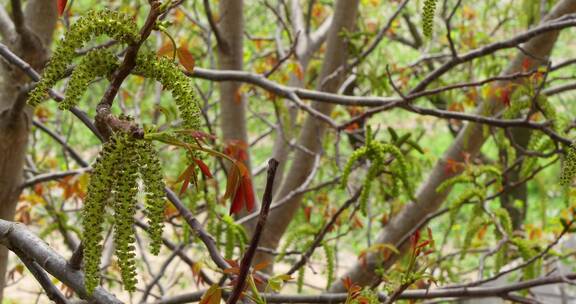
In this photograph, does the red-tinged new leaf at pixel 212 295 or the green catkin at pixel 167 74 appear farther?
the red-tinged new leaf at pixel 212 295

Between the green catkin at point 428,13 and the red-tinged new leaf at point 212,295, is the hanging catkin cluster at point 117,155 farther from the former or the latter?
the green catkin at point 428,13

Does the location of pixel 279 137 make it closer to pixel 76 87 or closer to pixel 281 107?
pixel 281 107

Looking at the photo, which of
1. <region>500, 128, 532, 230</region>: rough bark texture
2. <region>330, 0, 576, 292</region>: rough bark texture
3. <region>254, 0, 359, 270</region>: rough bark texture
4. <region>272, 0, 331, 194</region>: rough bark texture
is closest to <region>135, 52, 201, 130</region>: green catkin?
<region>330, 0, 576, 292</region>: rough bark texture

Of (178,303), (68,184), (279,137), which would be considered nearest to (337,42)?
(279,137)

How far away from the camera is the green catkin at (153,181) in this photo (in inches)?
35.9

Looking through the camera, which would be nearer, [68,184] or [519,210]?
[68,184]

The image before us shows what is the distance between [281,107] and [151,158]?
2.64 meters

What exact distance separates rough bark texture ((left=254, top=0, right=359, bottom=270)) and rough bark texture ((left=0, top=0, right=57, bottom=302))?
1.42 metres

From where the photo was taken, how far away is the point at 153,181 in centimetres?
92

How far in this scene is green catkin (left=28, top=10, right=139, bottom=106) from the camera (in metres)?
0.93

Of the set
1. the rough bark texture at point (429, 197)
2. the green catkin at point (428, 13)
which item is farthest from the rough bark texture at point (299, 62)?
the green catkin at point (428, 13)

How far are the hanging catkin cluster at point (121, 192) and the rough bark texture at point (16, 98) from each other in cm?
141

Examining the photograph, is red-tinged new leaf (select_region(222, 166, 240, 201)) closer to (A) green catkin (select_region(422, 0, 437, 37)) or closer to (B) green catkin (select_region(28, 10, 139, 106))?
(B) green catkin (select_region(28, 10, 139, 106))

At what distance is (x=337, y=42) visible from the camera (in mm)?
3516
